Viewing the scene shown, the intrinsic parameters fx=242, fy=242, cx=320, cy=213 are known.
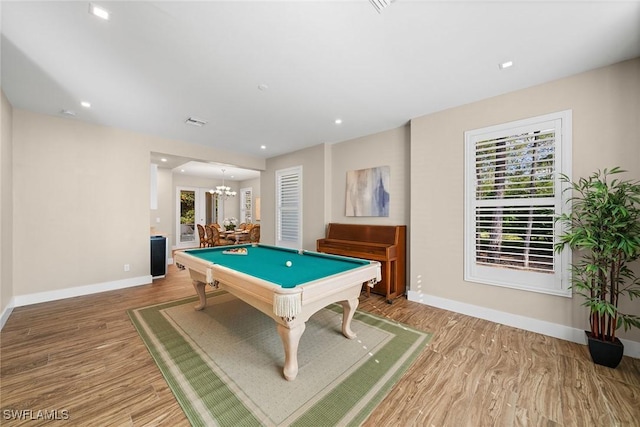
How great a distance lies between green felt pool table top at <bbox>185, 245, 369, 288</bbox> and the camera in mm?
2125

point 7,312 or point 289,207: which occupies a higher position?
point 289,207

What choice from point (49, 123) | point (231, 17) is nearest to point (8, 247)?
point (49, 123)

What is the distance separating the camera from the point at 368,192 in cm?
446

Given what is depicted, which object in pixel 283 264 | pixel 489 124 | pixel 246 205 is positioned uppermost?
pixel 489 124

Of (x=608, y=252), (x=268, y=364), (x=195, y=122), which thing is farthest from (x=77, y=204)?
(x=608, y=252)

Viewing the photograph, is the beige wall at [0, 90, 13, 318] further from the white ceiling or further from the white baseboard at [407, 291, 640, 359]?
the white baseboard at [407, 291, 640, 359]

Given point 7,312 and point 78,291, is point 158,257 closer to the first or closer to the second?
point 78,291

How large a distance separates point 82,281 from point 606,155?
6961 mm

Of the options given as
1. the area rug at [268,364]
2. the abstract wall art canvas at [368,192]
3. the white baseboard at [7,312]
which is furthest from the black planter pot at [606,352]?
the white baseboard at [7,312]

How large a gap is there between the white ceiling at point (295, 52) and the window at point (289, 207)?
2.33 metres

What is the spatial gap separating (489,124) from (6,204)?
6.16 meters

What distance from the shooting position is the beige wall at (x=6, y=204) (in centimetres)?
286

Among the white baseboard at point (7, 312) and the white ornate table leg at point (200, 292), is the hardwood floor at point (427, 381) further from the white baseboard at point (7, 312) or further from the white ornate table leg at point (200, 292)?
the white ornate table leg at point (200, 292)

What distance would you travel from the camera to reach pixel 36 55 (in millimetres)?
2178
